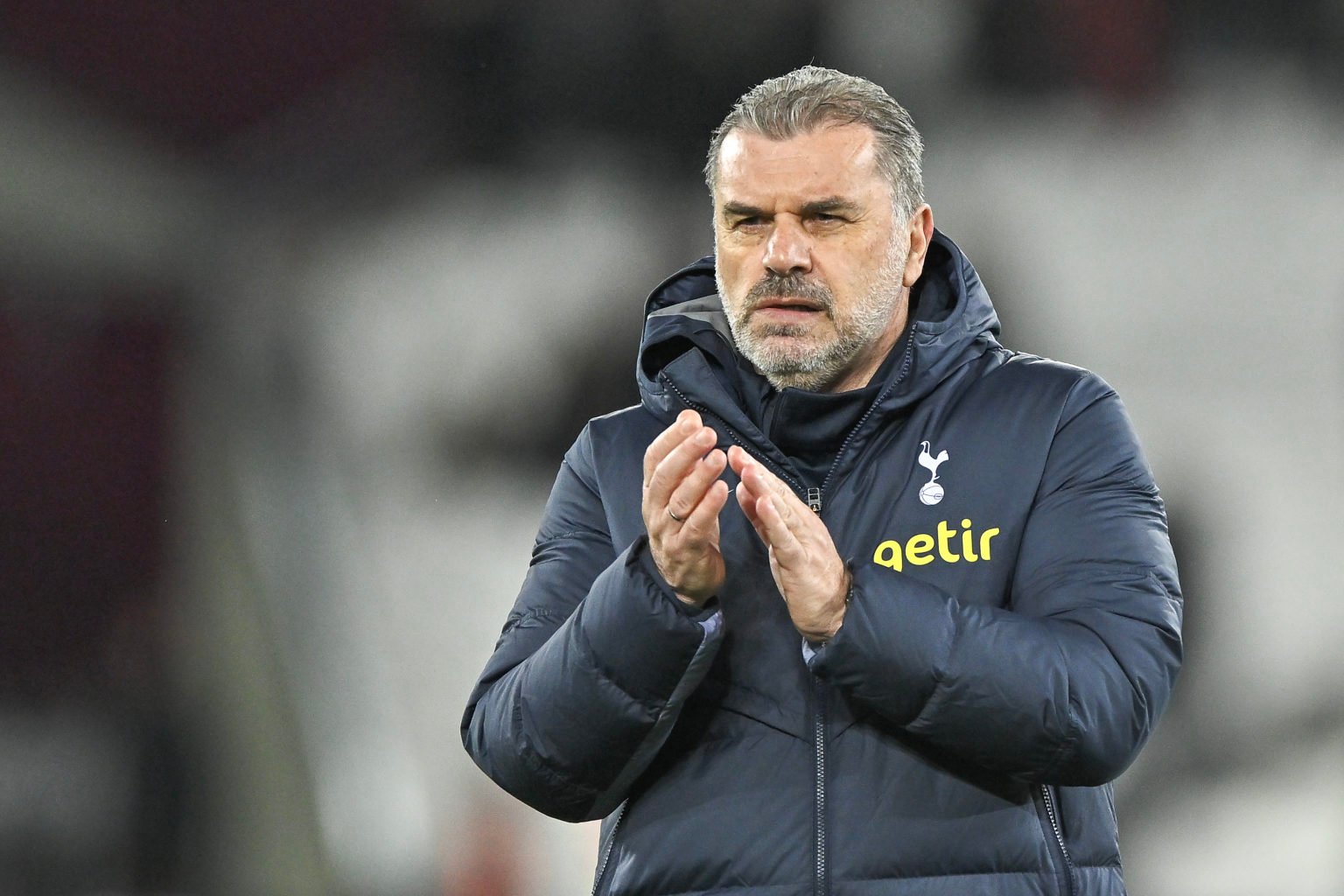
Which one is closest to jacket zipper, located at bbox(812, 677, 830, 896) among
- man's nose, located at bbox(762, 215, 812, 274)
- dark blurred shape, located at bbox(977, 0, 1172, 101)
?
man's nose, located at bbox(762, 215, 812, 274)

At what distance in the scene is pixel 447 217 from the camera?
2.07 m

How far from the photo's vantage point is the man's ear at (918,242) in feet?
4.35

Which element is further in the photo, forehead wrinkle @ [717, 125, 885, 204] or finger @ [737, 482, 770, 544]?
forehead wrinkle @ [717, 125, 885, 204]

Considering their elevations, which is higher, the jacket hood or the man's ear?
the man's ear

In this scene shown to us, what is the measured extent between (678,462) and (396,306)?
45.4 inches

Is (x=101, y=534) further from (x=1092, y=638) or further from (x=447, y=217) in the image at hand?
(x=1092, y=638)

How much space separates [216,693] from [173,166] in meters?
0.73

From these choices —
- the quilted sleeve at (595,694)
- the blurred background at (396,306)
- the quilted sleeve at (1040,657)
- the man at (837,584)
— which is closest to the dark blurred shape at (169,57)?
the blurred background at (396,306)

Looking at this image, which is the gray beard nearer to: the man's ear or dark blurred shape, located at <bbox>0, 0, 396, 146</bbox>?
the man's ear

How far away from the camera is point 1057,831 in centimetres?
110

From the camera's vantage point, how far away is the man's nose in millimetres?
1225

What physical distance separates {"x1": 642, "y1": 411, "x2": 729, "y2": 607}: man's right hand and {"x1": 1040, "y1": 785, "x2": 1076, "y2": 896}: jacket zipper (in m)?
0.30

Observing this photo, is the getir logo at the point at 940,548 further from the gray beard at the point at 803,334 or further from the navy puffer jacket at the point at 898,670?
the gray beard at the point at 803,334

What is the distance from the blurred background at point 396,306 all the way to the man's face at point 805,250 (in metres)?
0.71
